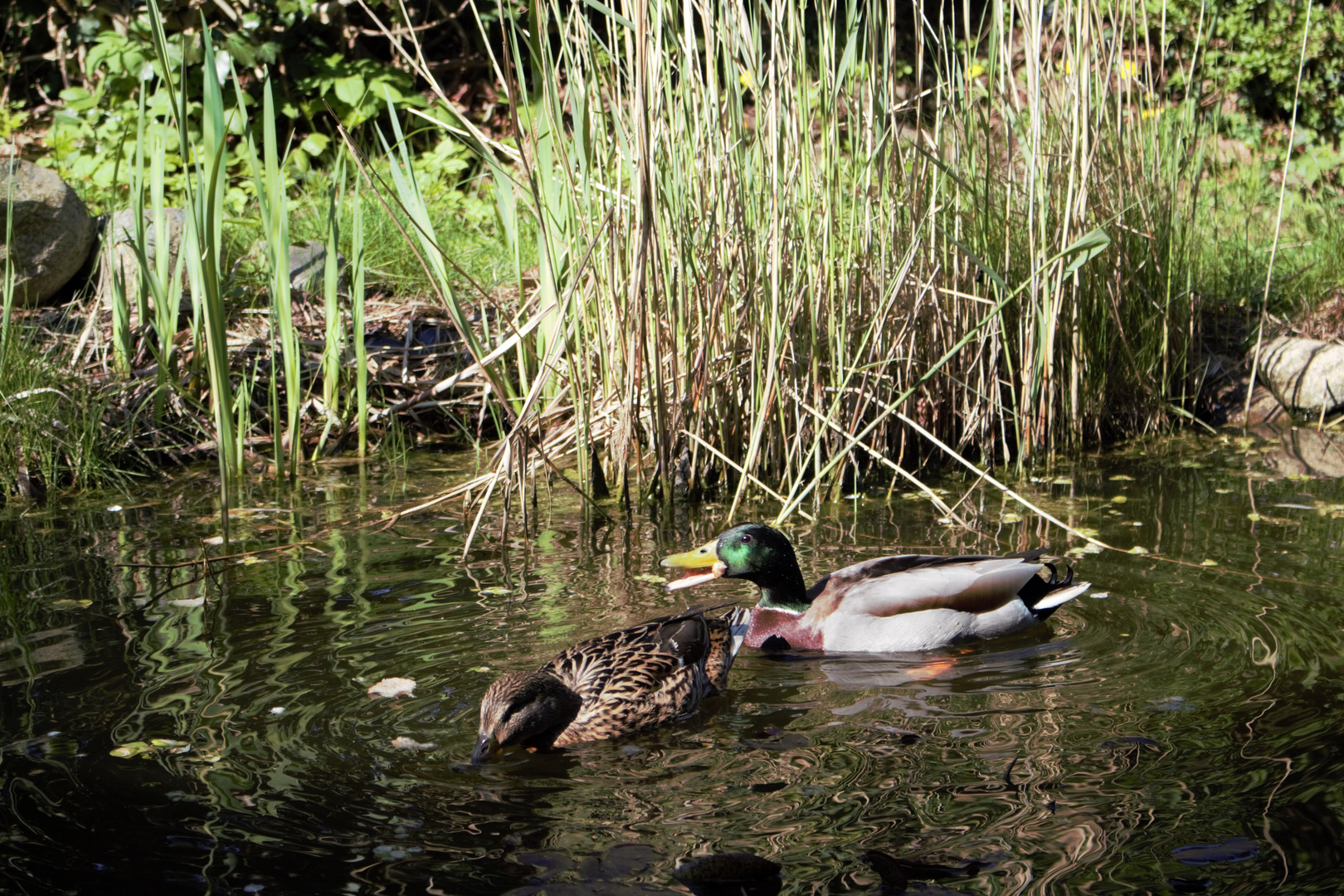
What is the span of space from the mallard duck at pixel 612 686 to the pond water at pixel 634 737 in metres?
0.07

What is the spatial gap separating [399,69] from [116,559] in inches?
256

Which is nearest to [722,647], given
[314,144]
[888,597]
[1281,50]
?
[888,597]

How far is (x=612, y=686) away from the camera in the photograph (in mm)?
3365

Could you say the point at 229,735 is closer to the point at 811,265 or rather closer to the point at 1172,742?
the point at 1172,742

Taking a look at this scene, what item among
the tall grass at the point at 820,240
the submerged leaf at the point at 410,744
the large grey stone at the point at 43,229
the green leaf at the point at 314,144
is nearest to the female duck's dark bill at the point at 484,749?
the submerged leaf at the point at 410,744

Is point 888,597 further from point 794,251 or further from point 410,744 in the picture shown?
point 794,251

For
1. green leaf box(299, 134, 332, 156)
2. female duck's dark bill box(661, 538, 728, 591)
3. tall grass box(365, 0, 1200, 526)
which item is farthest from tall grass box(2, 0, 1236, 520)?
green leaf box(299, 134, 332, 156)

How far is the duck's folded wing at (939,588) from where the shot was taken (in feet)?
12.6

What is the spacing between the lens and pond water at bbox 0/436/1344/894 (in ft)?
8.16

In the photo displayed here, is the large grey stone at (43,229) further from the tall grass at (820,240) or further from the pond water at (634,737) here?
the tall grass at (820,240)

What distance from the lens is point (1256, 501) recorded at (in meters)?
5.41

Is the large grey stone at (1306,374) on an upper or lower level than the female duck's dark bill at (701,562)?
lower

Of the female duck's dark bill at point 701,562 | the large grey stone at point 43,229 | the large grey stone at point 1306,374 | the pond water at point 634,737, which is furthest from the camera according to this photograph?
the large grey stone at point 1306,374

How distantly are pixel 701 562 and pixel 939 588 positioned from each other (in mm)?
777
